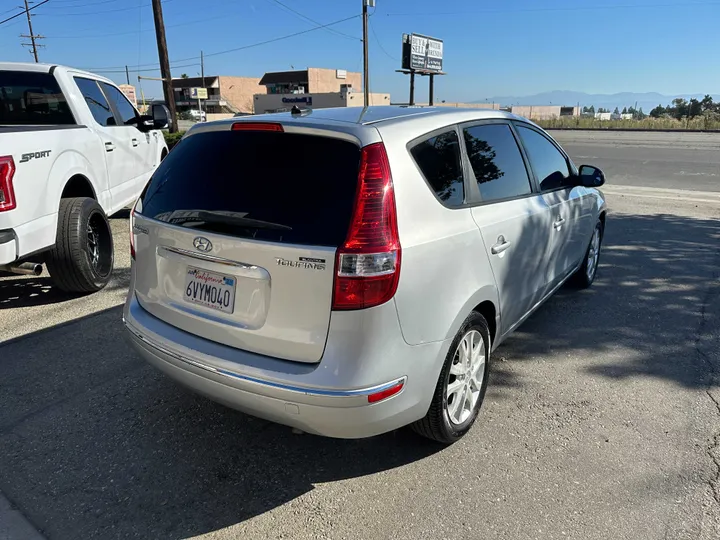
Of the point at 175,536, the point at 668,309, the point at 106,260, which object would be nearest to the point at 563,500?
the point at 175,536

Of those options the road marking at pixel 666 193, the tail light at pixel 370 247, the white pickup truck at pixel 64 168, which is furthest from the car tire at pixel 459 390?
the road marking at pixel 666 193

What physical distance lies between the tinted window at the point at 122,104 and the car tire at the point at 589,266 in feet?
18.4

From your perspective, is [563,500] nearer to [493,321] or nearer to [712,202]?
[493,321]

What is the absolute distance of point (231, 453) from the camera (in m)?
2.83

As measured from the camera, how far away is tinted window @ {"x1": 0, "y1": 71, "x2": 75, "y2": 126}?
18.2 ft

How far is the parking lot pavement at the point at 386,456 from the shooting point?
2375 millimetres

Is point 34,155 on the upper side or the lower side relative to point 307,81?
lower

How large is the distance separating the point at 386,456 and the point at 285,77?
98.1 m

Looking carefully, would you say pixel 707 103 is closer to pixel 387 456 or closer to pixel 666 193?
pixel 666 193

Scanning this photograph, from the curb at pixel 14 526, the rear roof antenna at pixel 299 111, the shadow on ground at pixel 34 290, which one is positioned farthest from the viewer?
the shadow on ground at pixel 34 290

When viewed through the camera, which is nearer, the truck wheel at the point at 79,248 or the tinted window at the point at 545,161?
the tinted window at the point at 545,161

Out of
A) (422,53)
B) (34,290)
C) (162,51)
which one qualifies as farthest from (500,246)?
(422,53)

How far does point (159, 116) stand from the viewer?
22.5ft

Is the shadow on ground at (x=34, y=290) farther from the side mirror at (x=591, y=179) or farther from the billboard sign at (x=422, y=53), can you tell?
the billboard sign at (x=422, y=53)
